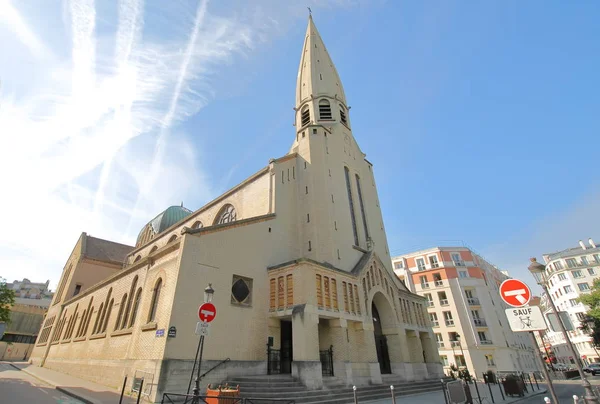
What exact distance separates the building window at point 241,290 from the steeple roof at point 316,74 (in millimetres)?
19555

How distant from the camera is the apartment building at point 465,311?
34594 millimetres

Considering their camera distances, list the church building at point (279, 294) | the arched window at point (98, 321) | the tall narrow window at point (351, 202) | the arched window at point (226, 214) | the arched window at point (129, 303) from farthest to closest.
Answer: the arched window at point (226, 214), the tall narrow window at point (351, 202), the arched window at point (98, 321), the arched window at point (129, 303), the church building at point (279, 294)

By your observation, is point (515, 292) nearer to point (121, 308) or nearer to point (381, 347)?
point (381, 347)

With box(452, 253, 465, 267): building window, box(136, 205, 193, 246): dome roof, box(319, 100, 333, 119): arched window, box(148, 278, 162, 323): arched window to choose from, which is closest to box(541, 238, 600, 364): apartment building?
box(452, 253, 465, 267): building window

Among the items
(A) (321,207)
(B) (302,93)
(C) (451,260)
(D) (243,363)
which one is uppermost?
(B) (302,93)

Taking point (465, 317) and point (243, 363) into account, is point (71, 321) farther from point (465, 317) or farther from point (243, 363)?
point (465, 317)

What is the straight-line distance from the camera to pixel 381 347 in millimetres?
20000

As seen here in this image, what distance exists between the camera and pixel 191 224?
95.2ft

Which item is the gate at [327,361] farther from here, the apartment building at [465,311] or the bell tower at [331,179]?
the apartment building at [465,311]

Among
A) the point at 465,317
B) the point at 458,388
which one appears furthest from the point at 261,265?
the point at 465,317

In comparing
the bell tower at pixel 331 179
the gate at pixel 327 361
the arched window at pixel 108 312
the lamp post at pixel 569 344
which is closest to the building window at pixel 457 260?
the bell tower at pixel 331 179

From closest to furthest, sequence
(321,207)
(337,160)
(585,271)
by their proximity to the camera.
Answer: (321,207), (337,160), (585,271)

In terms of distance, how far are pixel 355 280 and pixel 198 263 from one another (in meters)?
9.38

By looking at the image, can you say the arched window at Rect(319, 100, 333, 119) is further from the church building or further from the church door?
the church door
